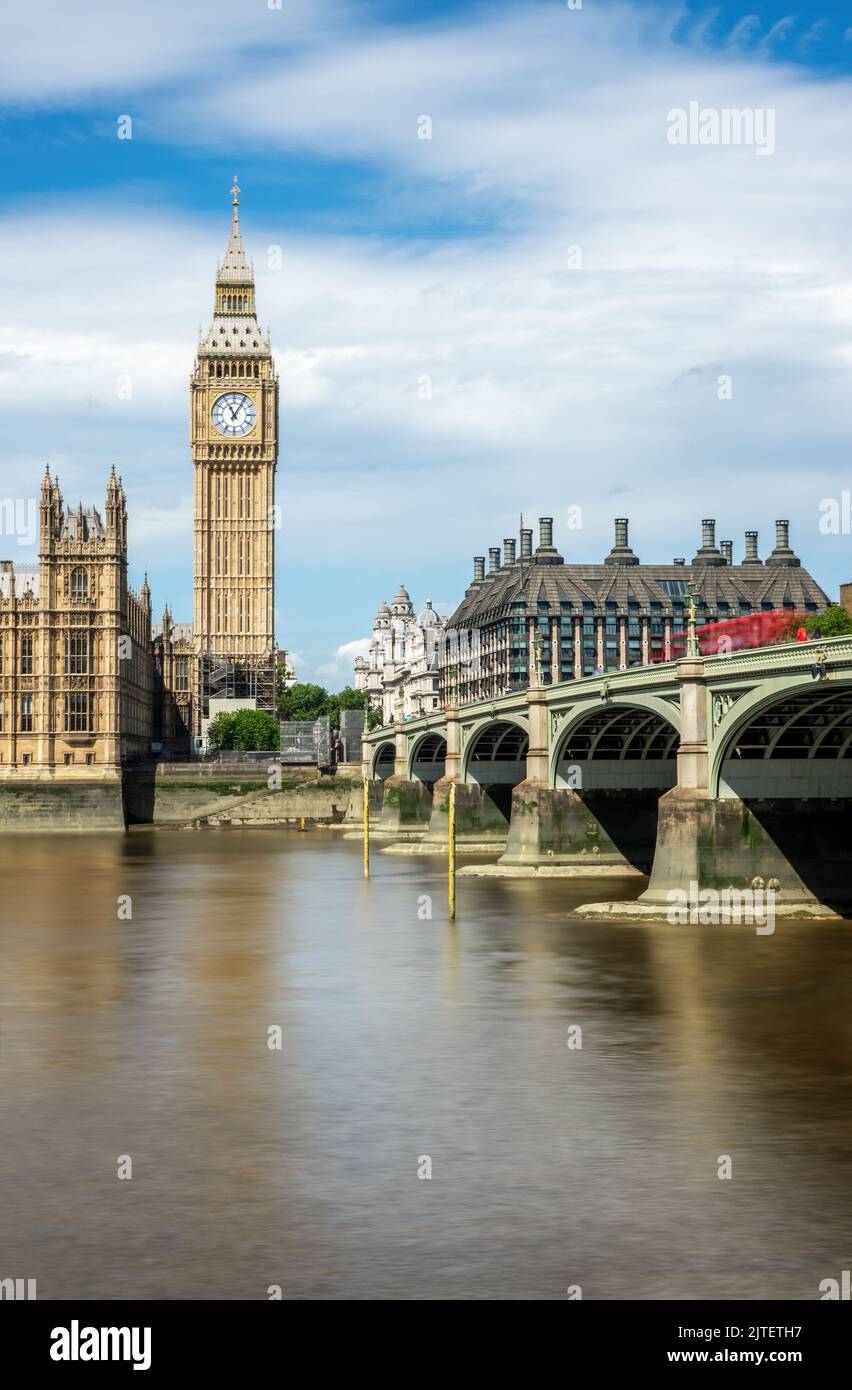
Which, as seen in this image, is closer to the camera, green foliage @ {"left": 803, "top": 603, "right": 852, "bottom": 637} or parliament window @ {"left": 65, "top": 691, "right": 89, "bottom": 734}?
green foliage @ {"left": 803, "top": 603, "right": 852, "bottom": 637}

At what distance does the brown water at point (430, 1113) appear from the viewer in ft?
54.5

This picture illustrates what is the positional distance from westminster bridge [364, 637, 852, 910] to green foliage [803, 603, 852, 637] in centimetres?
3368

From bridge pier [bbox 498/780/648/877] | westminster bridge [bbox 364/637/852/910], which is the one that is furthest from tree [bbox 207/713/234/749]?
bridge pier [bbox 498/780/648/877]

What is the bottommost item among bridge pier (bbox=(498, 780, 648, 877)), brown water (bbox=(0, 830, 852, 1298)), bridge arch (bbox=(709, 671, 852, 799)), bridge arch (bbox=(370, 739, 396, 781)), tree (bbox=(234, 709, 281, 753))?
brown water (bbox=(0, 830, 852, 1298))

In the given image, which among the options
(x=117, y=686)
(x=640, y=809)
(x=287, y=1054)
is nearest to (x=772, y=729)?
(x=640, y=809)

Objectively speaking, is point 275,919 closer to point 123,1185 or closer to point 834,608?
point 123,1185

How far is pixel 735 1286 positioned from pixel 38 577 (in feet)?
454

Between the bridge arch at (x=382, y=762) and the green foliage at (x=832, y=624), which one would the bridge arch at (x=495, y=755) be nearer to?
the green foliage at (x=832, y=624)

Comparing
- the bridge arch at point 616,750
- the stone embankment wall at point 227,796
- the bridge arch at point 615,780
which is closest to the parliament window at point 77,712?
the stone embankment wall at point 227,796

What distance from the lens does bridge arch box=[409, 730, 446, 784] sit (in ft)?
391

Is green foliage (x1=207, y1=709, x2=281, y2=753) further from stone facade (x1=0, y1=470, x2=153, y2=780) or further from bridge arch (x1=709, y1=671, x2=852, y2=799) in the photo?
bridge arch (x1=709, y1=671, x2=852, y2=799)

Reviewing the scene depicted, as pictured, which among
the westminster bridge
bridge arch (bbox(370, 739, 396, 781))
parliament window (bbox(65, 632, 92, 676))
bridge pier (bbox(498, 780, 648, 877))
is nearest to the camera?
the westminster bridge
